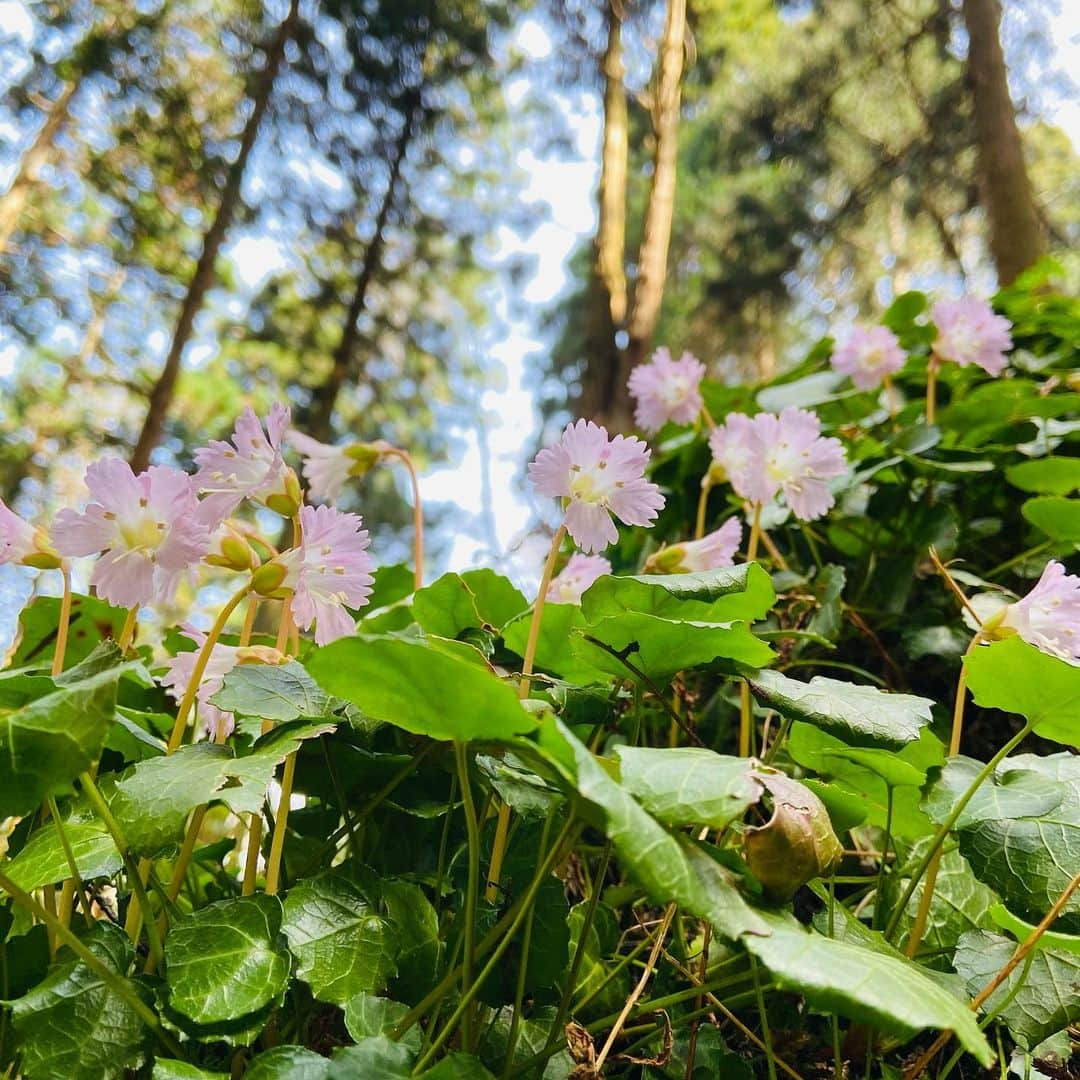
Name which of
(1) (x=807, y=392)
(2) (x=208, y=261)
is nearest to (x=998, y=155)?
(1) (x=807, y=392)

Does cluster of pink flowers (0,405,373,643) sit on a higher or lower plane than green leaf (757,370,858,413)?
lower

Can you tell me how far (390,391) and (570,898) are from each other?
758 cm

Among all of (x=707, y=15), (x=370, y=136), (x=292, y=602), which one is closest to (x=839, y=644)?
(x=292, y=602)

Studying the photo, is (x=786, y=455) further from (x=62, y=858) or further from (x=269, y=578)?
(x=62, y=858)

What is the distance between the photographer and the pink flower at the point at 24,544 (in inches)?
25.8

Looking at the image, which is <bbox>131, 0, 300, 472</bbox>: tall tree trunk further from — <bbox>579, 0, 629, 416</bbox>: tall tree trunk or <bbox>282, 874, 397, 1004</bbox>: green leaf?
<bbox>282, 874, 397, 1004</bbox>: green leaf

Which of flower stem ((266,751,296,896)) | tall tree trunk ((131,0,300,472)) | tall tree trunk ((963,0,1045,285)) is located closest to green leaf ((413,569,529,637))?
flower stem ((266,751,296,896))

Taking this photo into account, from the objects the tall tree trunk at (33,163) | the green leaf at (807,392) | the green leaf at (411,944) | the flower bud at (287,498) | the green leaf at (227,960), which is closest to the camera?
the green leaf at (227,960)

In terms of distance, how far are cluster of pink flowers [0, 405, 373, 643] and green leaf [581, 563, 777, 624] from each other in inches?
7.3

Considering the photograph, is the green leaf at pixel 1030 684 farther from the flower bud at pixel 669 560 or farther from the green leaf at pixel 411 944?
the green leaf at pixel 411 944

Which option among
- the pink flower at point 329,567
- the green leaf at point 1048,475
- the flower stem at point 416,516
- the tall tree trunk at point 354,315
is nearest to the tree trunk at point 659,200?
the green leaf at point 1048,475

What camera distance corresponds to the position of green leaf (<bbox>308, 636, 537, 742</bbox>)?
408 millimetres

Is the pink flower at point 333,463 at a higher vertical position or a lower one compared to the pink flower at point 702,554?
higher

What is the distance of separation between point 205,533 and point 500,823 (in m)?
0.30
